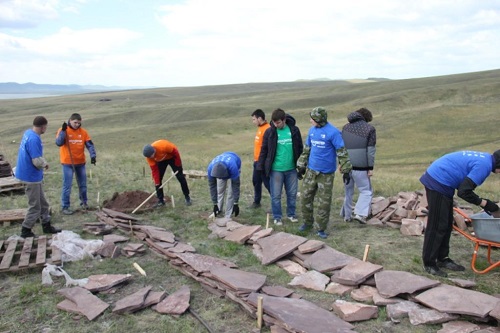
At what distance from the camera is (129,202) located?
30.5 ft

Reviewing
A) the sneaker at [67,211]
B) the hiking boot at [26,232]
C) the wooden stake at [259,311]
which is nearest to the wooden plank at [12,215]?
the sneaker at [67,211]

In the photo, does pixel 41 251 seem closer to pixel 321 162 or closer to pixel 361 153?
pixel 321 162

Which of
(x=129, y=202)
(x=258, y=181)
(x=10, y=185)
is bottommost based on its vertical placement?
(x=129, y=202)

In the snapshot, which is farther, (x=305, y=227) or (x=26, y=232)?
(x=305, y=227)

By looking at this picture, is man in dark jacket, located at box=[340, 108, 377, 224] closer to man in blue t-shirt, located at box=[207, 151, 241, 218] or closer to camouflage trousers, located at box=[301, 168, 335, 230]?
camouflage trousers, located at box=[301, 168, 335, 230]

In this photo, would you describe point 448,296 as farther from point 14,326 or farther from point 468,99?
point 468,99

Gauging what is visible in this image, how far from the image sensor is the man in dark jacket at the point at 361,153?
7.38m

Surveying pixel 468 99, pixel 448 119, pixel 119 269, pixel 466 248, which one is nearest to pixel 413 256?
pixel 466 248

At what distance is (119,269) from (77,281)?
660mm

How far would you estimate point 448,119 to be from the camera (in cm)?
2992

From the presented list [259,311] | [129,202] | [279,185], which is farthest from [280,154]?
[129,202]

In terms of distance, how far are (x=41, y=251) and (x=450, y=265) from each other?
5696mm

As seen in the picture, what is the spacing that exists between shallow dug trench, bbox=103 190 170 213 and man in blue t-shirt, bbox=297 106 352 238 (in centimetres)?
363

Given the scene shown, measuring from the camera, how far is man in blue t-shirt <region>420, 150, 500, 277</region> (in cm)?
503
